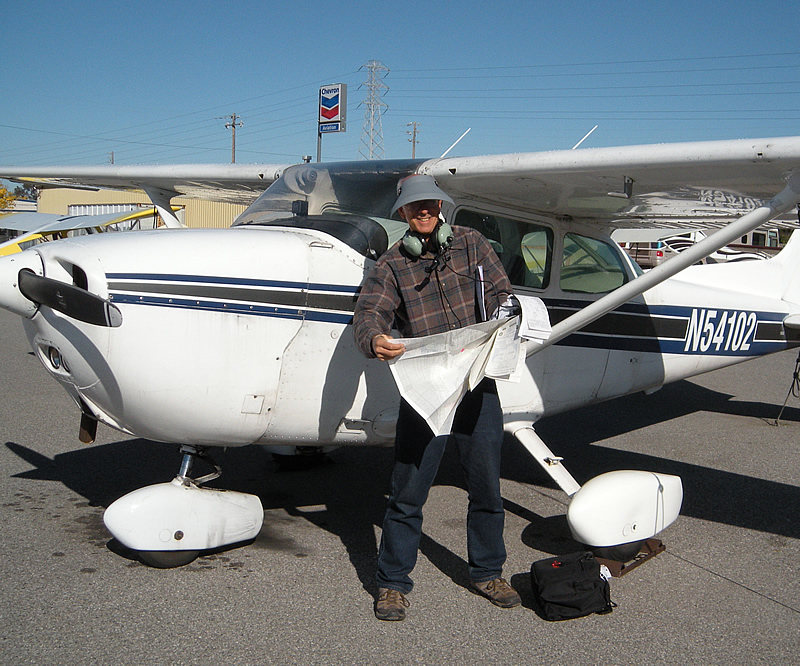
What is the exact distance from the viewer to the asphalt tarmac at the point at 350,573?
9.39 feet

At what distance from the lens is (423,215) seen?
3121 mm

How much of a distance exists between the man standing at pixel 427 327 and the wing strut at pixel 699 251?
42 centimetres

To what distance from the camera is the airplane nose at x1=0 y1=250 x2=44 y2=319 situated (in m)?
3.17

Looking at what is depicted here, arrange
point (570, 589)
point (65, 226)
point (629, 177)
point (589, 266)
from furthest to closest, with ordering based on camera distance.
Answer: point (65, 226), point (589, 266), point (629, 177), point (570, 589)

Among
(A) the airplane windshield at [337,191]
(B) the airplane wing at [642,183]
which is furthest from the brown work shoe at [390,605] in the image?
(A) the airplane windshield at [337,191]

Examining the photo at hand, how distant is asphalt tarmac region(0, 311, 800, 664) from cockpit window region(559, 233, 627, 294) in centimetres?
143

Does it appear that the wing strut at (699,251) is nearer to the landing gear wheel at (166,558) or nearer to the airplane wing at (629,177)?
the airplane wing at (629,177)

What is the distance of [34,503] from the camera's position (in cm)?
426

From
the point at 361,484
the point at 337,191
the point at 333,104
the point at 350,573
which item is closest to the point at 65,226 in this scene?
the point at 333,104

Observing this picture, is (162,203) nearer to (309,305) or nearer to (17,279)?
(17,279)

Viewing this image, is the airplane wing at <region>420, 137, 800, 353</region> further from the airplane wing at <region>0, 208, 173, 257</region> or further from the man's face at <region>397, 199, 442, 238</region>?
the airplane wing at <region>0, 208, 173, 257</region>

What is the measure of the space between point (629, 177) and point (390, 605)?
8.09 ft

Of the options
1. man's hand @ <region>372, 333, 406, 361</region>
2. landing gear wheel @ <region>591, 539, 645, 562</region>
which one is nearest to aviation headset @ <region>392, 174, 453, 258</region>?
man's hand @ <region>372, 333, 406, 361</region>

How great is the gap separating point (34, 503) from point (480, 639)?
2.81m
